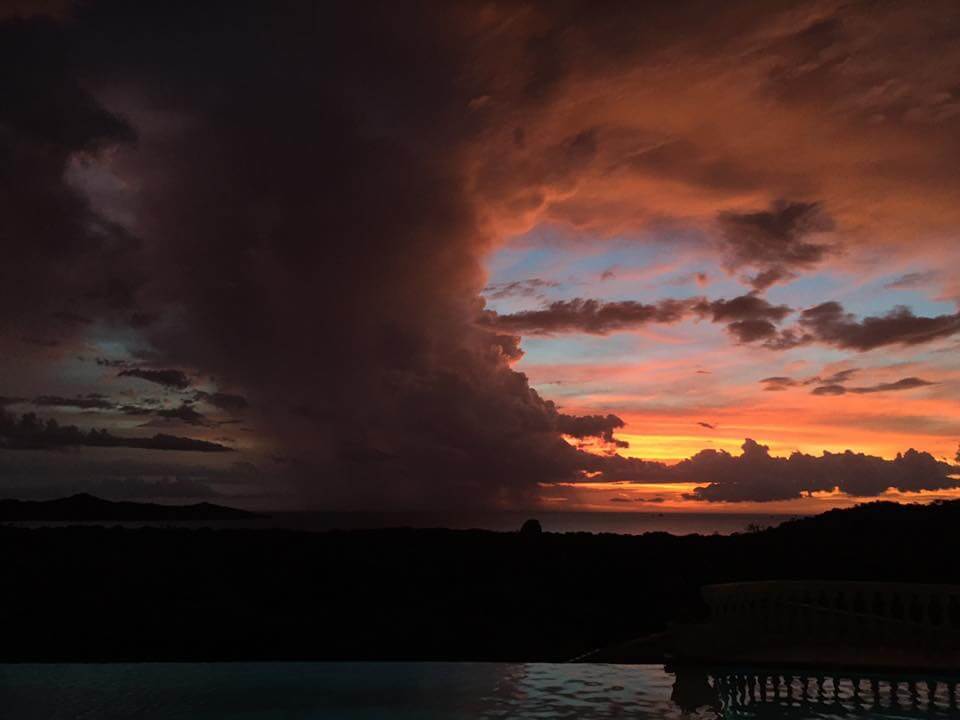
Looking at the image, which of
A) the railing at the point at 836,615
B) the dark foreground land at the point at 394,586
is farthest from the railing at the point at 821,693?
the dark foreground land at the point at 394,586

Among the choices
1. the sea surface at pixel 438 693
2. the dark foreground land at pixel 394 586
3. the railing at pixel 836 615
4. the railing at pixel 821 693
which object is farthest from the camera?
the dark foreground land at pixel 394 586

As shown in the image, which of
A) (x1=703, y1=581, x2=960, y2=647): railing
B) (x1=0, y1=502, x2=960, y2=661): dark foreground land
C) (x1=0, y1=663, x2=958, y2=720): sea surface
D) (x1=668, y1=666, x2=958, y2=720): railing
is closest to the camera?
(x1=668, y1=666, x2=958, y2=720): railing

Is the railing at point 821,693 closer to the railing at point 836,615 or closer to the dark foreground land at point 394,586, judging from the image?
the railing at point 836,615

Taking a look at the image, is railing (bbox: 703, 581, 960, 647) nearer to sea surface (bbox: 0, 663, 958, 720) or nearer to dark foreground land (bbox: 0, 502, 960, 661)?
sea surface (bbox: 0, 663, 958, 720)

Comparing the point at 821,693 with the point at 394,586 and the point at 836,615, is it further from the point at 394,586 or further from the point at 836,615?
the point at 394,586

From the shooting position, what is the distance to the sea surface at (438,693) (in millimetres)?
12797

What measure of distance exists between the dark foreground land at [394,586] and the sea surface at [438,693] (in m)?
2.19

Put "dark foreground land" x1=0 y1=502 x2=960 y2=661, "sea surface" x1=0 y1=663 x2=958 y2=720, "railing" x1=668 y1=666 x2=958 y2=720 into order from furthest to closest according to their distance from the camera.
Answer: "dark foreground land" x1=0 y1=502 x2=960 y2=661, "sea surface" x1=0 y1=663 x2=958 y2=720, "railing" x1=668 y1=666 x2=958 y2=720

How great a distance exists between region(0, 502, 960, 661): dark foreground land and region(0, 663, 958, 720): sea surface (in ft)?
7.17

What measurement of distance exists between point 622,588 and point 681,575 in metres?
Result: 2.64

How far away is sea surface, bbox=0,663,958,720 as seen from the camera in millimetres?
12797

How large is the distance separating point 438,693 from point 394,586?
12.6 metres

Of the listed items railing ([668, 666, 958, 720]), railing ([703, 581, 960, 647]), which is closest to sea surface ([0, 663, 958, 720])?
railing ([668, 666, 958, 720])

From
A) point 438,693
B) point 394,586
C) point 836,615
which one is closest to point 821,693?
point 836,615
